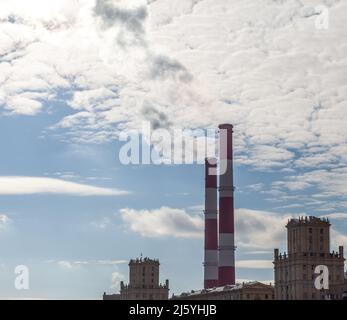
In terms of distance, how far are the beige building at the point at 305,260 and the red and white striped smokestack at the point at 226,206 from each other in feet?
40.8

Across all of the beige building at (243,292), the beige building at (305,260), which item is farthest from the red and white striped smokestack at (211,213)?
the beige building at (305,260)

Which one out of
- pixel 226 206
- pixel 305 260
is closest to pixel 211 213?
pixel 226 206

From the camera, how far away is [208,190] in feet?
502

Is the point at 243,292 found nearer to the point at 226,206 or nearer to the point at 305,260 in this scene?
the point at 226,206

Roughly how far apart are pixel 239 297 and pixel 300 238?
23.6 meters

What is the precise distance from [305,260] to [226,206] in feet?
72.6

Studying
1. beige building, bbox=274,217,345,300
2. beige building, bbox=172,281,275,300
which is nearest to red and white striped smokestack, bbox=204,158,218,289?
beige building, bbox=172,281,275,300

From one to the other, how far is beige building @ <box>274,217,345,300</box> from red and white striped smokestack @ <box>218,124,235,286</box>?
1244cm

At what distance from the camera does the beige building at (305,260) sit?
14800 centimetres

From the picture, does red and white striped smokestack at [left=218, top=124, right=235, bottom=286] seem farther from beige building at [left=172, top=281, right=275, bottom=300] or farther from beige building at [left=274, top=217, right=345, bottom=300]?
beige building at [left=274, top=217, right=345, bottom=300]

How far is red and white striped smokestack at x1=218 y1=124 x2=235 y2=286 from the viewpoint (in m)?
140

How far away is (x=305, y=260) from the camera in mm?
151250

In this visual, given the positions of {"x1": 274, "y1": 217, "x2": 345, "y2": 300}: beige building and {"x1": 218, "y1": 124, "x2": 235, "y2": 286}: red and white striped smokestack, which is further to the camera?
{"x1": 274, "y1": 217, "x2": 345, "y2": 300}: beige building
